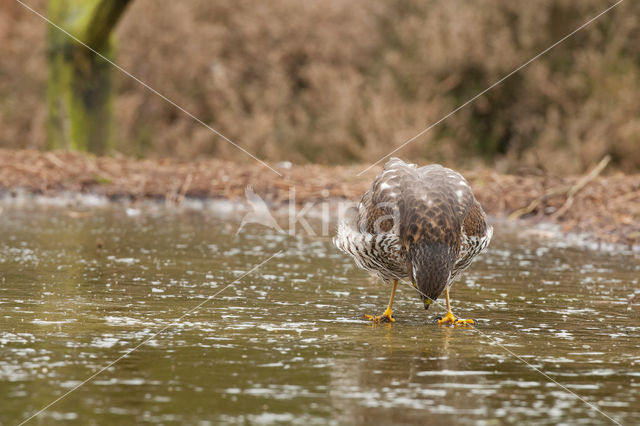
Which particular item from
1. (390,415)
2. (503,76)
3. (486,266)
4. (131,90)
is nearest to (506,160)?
(503,76)

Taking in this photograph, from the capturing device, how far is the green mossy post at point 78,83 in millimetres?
16062

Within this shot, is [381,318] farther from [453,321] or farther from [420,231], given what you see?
[420,231]

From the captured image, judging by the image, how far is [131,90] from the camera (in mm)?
21859

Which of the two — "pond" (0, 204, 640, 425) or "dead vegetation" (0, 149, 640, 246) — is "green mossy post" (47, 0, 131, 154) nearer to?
"dead vegetation" (0, 149, 640, 246)

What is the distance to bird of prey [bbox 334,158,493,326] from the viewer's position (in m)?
5.75

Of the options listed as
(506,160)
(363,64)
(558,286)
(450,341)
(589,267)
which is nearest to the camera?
(450,341)

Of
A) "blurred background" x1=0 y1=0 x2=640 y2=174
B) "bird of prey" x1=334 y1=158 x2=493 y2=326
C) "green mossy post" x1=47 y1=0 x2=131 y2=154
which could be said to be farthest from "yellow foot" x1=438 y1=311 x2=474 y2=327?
"green mossy post" x1=47 y1=0 x2=131 y2=154

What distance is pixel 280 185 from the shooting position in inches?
511

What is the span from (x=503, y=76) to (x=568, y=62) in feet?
4.01

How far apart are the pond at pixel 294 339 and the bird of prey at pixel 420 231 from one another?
0.33 m

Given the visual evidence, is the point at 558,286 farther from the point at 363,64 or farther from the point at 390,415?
the point at 363,64

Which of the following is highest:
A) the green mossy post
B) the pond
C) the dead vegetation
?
the green mossy post

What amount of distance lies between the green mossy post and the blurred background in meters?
0.08

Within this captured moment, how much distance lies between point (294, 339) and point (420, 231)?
1.00 meters
